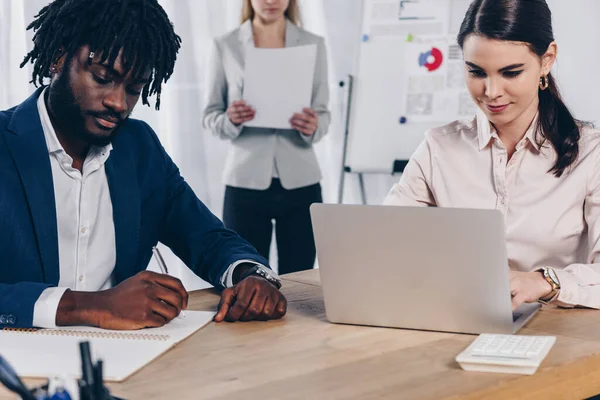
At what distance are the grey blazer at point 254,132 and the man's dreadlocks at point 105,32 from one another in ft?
4.73

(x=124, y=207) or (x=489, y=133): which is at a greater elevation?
(x=489, y=133)

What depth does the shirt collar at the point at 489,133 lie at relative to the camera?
1.92 metres

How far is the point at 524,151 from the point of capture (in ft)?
6.36

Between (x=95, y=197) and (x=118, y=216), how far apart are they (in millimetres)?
62

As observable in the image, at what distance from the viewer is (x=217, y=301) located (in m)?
1.74

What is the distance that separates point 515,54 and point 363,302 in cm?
69

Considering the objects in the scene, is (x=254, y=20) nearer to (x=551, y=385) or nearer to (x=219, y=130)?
(x=219, y=130)

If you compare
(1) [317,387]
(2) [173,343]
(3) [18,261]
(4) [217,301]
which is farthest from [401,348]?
(3) [18,261]

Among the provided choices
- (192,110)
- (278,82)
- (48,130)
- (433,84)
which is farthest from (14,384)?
(433,84)

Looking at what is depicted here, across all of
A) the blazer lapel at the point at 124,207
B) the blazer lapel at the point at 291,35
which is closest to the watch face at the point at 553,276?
the blazer lapel at the point at 124,207

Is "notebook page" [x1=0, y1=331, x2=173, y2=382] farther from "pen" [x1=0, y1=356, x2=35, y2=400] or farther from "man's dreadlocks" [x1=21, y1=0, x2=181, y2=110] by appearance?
"man's dreadlocks" [x1=21, y1=0, x2=181, y2=110]

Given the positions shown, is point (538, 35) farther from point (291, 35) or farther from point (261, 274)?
point (291, 35)

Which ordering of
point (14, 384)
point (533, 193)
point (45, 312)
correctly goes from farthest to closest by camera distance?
point (533, 193) < point (45, 312) < point (14, 384)

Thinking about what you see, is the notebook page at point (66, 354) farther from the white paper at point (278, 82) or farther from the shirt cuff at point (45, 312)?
the white paper at point (278, 82)
